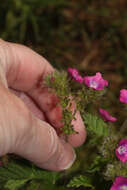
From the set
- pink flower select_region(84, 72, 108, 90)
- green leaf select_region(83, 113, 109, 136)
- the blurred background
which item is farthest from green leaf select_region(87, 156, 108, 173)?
the blurred background

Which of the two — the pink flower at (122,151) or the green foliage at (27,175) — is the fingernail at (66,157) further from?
the pink flower at (122,151)

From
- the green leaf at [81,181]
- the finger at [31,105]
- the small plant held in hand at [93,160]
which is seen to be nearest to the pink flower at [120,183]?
the small plant held in hand at [93,160]

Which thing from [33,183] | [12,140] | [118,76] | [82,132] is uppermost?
[12,140]

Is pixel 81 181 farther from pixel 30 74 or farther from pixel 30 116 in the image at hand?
pixel 30 74

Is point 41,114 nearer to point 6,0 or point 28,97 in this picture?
point 28,97

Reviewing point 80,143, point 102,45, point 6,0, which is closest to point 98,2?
point 102,45

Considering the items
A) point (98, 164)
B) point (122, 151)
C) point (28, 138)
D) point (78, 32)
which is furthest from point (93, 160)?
point (78, 32)
